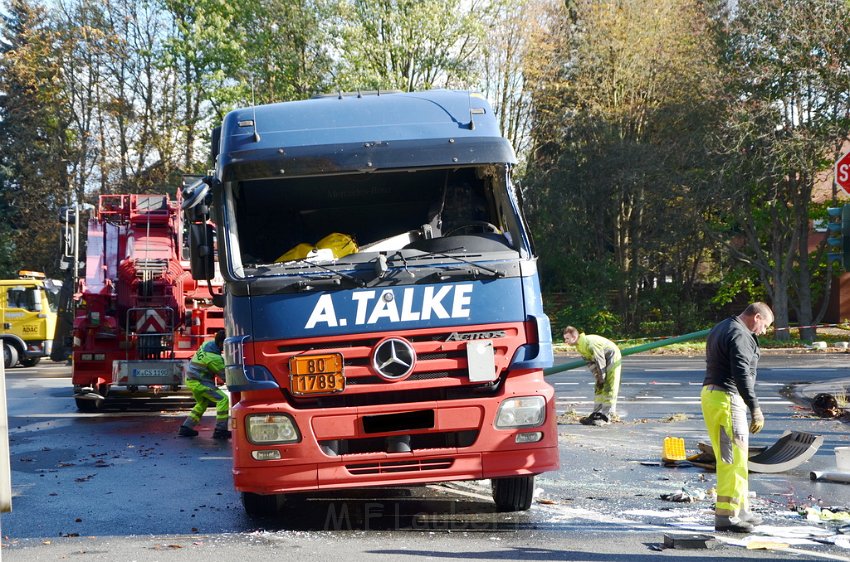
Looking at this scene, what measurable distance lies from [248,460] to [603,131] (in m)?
27.9

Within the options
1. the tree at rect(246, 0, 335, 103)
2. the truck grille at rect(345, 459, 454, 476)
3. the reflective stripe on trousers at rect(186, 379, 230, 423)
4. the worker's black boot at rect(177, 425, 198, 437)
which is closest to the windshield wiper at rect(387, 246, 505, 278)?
the truck grille at rect(345, 459, 454, 476)

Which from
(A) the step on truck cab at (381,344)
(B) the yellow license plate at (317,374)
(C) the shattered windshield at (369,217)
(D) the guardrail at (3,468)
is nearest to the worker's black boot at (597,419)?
(A) the step on truck cab at (381,344)

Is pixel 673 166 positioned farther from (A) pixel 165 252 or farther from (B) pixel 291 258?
(B) pixel 291 258

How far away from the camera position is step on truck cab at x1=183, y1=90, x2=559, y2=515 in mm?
7051

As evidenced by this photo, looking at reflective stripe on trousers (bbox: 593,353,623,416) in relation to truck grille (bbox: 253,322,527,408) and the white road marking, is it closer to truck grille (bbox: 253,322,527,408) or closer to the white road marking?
the white road marking

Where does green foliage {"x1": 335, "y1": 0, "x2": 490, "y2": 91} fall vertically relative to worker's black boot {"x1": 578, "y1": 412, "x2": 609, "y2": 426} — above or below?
above

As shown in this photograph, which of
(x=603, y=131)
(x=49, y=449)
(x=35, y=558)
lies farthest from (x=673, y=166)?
(x=35, y=558)

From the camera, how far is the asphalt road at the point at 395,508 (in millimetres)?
6641

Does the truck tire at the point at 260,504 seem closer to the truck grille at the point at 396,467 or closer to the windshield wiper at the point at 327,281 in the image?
the truck grille at the point at 396,467

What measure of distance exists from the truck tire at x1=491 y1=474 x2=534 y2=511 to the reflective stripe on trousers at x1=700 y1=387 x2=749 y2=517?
4.34ft

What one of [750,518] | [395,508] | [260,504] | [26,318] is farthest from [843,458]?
[26,318]

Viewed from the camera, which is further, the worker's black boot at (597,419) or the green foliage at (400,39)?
the green foliage at (400,39)

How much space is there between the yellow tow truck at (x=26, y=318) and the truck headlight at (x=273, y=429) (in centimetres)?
2221

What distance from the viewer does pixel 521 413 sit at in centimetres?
718
